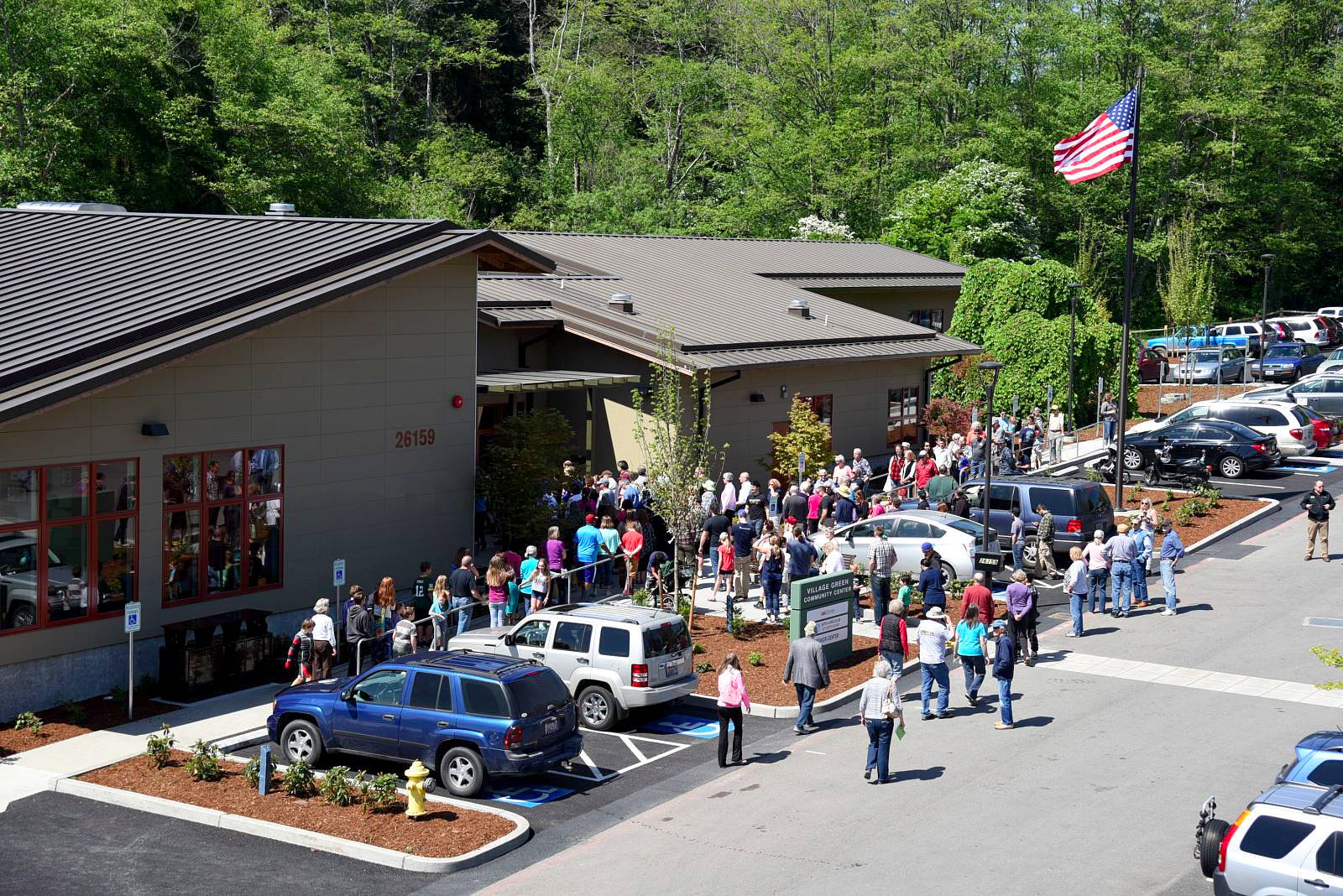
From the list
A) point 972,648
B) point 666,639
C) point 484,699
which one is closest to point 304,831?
point 484,699

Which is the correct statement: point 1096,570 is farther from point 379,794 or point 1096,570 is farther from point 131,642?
point 131,642

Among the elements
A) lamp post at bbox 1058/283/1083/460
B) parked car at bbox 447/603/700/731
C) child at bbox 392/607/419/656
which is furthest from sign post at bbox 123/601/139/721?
lamp post at bbox 1058/283/1083/460

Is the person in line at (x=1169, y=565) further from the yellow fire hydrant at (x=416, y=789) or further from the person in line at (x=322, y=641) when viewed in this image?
the yellow fire hydrant at (x=416, y=789)

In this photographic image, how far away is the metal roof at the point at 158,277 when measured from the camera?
790 inches

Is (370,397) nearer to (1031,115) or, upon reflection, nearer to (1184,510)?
(1184,510)

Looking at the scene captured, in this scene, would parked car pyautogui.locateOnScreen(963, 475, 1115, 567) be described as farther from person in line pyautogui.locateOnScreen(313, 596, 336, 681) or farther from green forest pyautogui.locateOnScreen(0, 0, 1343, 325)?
green forest pyautogui.locateOnScreen(0, 0, 1343, 325)

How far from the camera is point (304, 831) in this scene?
15570mm

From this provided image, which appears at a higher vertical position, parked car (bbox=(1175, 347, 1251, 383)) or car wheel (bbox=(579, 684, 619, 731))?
parked car (bbox=(1175, 347, 1251, 383))

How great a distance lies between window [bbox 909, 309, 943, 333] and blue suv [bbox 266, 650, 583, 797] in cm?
3582

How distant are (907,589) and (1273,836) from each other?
41.8ft

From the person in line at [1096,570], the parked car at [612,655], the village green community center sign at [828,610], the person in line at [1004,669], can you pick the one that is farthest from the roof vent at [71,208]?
the person in line at [1096,570]

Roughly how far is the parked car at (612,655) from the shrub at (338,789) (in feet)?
12.0

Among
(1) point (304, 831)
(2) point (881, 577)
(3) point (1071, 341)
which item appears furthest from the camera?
(3) point (1071, 341)

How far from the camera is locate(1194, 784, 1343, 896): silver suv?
40.5ft
